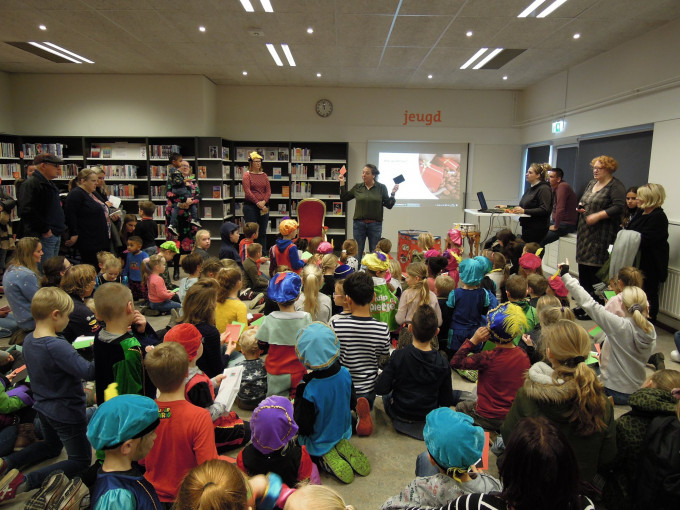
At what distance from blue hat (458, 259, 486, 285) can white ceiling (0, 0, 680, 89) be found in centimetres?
296

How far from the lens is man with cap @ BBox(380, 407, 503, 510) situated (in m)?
1.44

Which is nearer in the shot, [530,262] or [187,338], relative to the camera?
[187,338]

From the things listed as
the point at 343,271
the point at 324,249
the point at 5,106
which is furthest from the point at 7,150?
the point at 343,271

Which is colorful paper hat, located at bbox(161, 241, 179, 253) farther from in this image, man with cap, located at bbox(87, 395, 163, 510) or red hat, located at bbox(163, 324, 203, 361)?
man with cap, located at bbox(87, 395, 163, 510)

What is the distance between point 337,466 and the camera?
2.30 meters

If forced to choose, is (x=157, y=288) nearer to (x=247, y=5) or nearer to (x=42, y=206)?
(x=42, y=206)

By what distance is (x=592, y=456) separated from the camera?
1.96 meters

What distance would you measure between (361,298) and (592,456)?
1.41m

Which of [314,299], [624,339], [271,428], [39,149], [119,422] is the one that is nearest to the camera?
[119,422]

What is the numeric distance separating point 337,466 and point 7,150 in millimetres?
8441

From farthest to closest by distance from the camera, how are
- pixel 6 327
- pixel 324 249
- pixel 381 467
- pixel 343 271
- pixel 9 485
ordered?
1. pixel 324 249
2. pixel 6 327
3. pixel 343 271
4. pixel 381 467
5. pixel 9 485

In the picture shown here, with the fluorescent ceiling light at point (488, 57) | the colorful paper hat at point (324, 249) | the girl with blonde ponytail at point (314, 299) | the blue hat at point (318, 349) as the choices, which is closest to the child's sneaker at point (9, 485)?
the blue hat at point (318, 349)

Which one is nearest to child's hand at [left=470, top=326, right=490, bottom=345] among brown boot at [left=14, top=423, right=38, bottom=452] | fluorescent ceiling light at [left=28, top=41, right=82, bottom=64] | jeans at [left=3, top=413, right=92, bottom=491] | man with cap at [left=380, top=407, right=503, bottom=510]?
man with cap at [left=380, top=407, right=503, bottom=510]

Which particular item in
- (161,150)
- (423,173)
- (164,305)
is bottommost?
(164,305)
